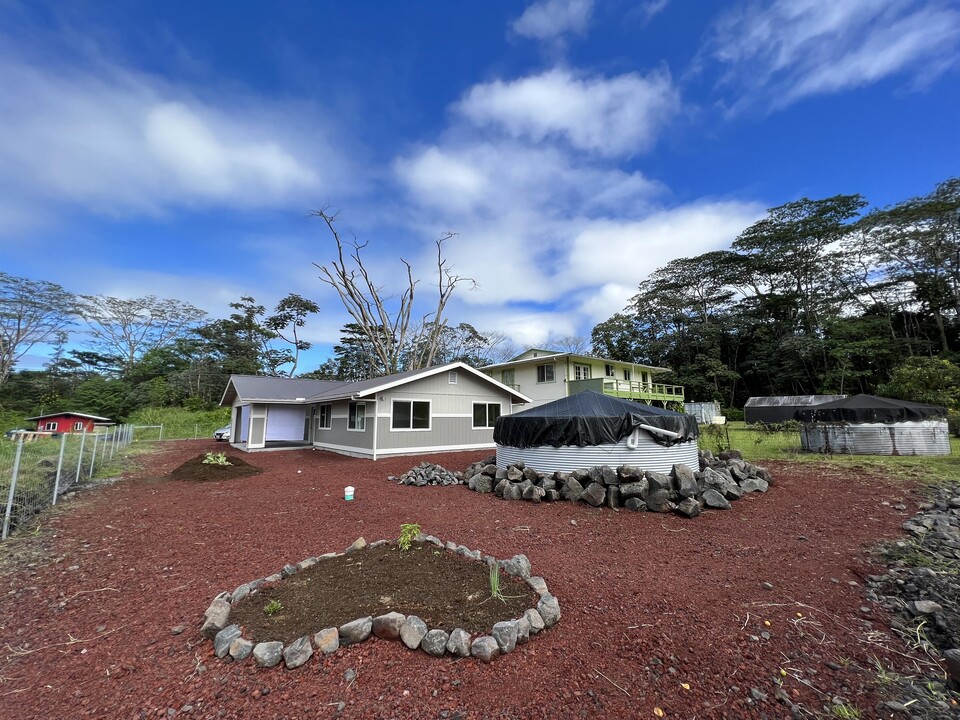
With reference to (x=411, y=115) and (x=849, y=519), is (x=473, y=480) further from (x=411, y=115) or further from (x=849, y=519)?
(x=411, y=115)

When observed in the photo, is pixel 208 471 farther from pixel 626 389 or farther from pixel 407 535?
pixel 626 389

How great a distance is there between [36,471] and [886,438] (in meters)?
20.0

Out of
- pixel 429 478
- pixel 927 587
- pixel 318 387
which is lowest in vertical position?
pixel 927 587

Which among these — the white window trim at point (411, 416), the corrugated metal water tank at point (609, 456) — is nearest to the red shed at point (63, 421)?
the white window trim at point (411, 416)

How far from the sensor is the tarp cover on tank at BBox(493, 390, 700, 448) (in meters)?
7.61

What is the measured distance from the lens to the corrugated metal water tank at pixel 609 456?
7.61 meters

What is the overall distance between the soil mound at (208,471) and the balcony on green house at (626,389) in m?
17.1

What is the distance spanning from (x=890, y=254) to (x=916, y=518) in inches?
1369

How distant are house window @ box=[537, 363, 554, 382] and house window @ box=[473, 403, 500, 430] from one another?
11027 mm

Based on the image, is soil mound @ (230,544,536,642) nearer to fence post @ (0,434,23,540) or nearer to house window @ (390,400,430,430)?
fence post @ (0,434,23,540)

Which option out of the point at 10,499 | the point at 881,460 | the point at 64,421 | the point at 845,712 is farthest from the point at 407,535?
the point at 64,421

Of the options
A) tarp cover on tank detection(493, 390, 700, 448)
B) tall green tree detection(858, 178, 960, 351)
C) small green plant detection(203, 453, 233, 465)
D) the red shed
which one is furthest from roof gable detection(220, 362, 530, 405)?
Answer: tall green tree detection(858, 178, 960, 351)

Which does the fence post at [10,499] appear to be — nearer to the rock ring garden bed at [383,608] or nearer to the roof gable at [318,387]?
the rock ring garden bed at [383,608]

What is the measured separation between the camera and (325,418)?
1684 centimetres
